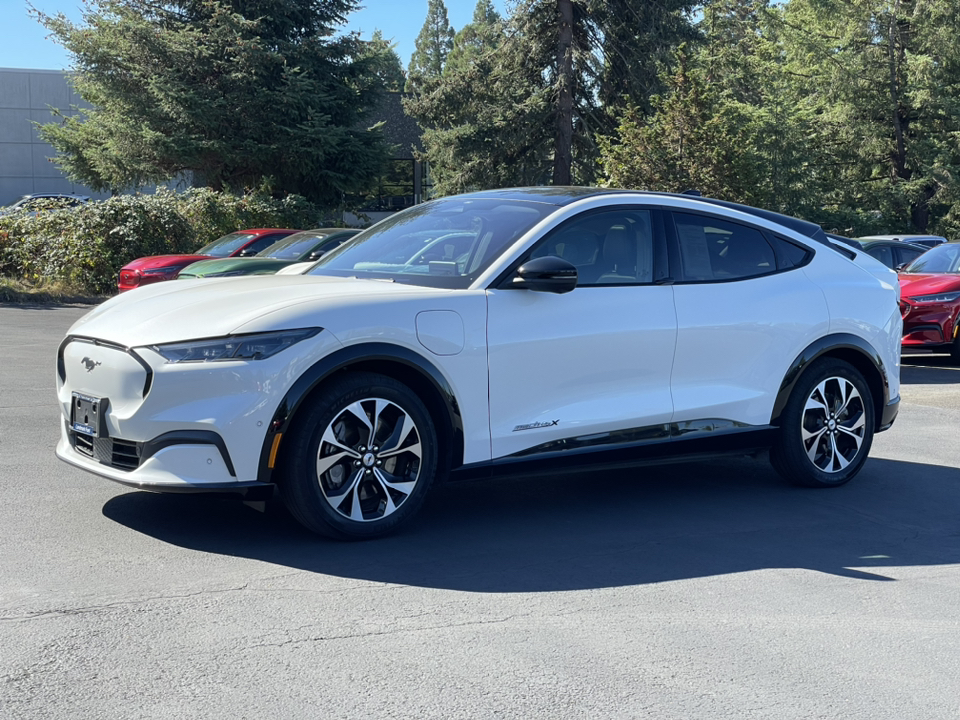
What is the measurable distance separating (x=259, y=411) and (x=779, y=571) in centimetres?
247

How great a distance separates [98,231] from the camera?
2153 cm

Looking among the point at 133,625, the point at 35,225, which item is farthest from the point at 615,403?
the point at 35,225

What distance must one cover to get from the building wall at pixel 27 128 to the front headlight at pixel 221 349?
41.8 meters

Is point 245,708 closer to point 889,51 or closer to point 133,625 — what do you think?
point 133,625

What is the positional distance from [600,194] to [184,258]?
11590 millimetres

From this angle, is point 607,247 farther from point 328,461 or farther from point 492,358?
point 328,461

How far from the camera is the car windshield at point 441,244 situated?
5.78m

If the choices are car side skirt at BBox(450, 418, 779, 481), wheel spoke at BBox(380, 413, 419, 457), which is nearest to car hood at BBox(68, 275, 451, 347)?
wheel spoke at BBox(380, 413, 419, 457)

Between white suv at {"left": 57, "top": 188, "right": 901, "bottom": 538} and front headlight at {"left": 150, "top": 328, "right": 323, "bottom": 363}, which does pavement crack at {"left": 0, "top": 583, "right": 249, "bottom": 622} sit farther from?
front headlight at {"left": 150, "top": 328, "right": 323, "bottom": 363}

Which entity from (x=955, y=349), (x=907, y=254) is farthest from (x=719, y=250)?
(x=907, y=254)

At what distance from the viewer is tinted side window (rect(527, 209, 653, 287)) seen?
5930 mm

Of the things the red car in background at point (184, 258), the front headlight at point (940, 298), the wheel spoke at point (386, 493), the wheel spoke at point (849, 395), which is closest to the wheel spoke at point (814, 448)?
the wheel spoke at point (849, 395)

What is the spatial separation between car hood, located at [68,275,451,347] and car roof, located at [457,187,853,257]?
106cm

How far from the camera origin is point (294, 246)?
1614 cm
